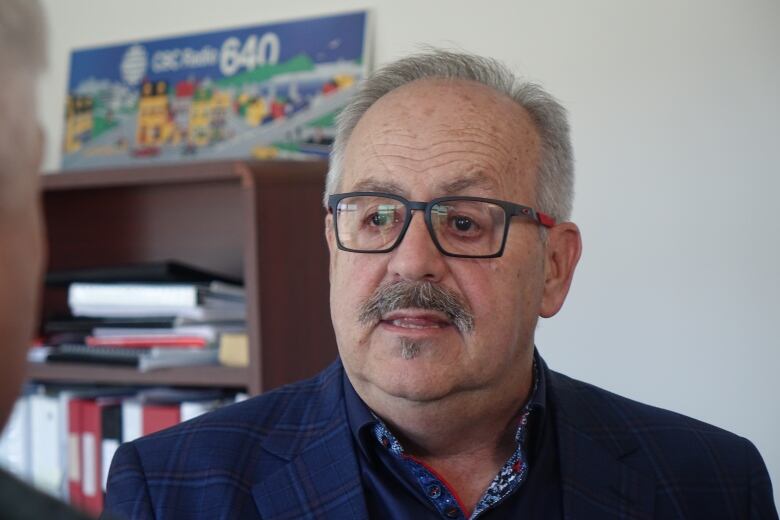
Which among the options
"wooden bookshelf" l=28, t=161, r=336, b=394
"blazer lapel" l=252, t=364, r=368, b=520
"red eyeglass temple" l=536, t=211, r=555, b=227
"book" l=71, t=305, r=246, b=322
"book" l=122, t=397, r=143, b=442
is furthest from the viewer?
"book" l=122, t=397, r=143, b=442

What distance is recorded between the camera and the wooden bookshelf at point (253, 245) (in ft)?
6.34

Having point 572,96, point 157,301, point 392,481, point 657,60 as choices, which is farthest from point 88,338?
point 657,60

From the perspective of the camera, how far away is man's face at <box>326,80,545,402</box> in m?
1.33

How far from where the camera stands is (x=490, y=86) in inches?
59.4

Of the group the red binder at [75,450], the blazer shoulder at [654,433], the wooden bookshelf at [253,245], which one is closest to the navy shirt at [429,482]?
the blazer shoulder at [654,433]

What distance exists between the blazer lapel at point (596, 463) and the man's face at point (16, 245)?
3.30 feet

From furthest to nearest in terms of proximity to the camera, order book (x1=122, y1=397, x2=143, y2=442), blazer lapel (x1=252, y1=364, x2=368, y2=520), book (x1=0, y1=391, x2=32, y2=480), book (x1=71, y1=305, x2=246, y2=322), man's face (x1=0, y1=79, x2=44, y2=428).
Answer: book (x1=0, y1=391, x2=32, y2=480) → book (x1=122, y1=397, x2=143, y2=442) → book (x1=71, y1=305, x2=246, y2=322) → blazer lapel (x1=252, y1=364, x2=368, y2=520) → man's face (x1=0, y1=79, x2=44, y2=428)

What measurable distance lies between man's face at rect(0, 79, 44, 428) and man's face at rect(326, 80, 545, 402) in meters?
0.83

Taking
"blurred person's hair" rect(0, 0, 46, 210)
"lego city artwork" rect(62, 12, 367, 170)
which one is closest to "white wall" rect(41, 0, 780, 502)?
"lego city artwork" rect(62, 12, 367, 170)

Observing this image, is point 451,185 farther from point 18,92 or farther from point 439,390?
point 18,92

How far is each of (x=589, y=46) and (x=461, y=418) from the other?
1.08 m

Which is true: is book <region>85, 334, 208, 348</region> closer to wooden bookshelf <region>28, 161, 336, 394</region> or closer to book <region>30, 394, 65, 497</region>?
wooden bookshelf <region>28, 161, 336, 394</region>

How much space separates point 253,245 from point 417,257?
26.2 inches

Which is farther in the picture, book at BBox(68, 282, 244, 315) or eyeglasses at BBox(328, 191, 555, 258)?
book at BBox(68, 282, 244, 315)
